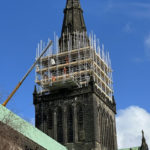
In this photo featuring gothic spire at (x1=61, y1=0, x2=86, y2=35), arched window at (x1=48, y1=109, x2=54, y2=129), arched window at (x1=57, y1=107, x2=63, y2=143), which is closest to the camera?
arched window at (x1=57, y1=107, x2=63, y2=143)

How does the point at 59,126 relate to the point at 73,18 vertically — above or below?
below

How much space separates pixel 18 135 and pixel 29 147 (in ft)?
14.4

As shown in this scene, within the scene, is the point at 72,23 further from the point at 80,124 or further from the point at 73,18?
the point at 80,124

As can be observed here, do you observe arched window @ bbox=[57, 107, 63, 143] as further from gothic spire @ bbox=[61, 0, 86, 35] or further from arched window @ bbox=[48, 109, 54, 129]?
gothic spire @ bbox=[61, 0, 86, 35]

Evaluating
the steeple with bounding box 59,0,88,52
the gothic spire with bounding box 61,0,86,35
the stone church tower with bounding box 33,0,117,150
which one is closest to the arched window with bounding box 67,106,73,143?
the stone church tower with bounding box 33,0,117,150

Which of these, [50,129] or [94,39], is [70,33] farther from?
[50,129]

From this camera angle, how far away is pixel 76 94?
64.8 m

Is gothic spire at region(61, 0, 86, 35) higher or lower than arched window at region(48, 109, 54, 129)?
higher

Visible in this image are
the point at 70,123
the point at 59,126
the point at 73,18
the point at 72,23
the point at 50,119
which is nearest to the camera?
the point at 70,123

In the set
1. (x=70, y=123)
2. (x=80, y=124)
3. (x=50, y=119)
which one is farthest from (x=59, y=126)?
(x=80, y=124)

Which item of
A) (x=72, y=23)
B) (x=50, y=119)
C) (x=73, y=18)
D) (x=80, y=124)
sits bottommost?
(x=80, y=124)

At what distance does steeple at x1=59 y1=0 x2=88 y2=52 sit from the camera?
7219 cm

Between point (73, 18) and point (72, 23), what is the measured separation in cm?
112

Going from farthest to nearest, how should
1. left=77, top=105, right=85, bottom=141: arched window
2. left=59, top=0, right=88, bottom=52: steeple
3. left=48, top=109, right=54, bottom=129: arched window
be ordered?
left=59, top=0, right=88, bottom=52: steeple, left=48, top=109, right=54, bottom=129: arched window, left=77, top=105, right=85, bottom=141: arched window
